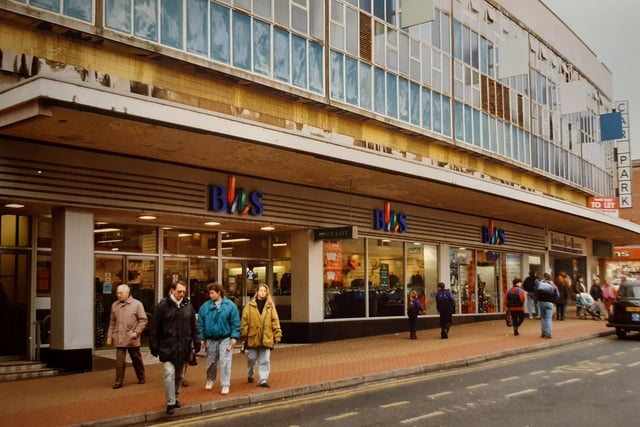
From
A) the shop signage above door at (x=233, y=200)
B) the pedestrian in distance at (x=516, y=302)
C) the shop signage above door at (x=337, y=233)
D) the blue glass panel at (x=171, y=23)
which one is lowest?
the pedestrian in distance at (x=516, y=302)

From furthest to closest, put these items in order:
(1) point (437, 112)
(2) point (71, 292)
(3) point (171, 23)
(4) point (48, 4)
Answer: (1) point (437, 112) < (3) point (171, 23) < (2) point (71, 292) < (4) point (48, 4)

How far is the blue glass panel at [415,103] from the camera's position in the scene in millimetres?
20781

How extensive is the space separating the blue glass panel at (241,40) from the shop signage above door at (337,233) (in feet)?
15.3

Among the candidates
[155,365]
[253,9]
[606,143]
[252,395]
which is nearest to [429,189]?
[253,9]

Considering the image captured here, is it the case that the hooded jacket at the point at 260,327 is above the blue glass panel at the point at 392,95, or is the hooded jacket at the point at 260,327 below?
below

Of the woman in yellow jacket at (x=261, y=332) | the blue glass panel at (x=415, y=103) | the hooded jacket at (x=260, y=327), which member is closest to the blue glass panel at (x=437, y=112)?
the blue glass panel at (x=415, y=103)

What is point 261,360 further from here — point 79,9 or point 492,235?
point 492,235

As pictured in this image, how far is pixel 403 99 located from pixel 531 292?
35.3 ft

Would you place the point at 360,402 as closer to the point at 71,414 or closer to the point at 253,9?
the point at 71,414

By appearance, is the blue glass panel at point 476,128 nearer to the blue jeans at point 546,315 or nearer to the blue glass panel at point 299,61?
the blue jeans at point 546,315

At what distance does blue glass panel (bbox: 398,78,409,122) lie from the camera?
2020cm

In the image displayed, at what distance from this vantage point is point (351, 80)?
60.2 ft

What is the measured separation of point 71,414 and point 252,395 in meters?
2.63

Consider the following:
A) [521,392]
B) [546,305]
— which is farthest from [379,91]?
[521,392]
